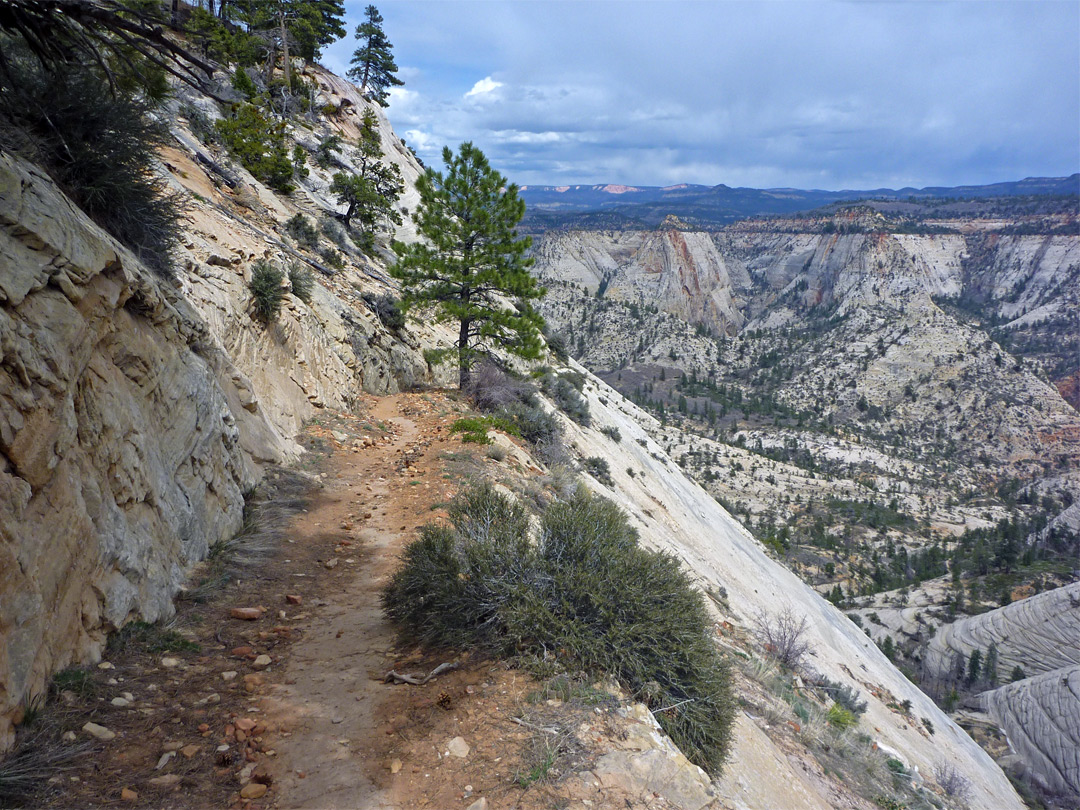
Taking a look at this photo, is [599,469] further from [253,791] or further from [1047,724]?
[1047,724]

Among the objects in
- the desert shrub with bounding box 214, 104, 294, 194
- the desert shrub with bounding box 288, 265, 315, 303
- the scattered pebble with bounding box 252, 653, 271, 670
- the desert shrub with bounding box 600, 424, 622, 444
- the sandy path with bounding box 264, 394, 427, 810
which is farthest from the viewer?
the desert shrub with bounding box 214, 104, 294, 194

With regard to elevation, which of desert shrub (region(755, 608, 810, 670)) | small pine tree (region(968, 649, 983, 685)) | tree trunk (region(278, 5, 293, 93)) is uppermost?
tree trunk (region(278, 5, 293, 93))

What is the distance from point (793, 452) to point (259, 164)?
6946 centimetres

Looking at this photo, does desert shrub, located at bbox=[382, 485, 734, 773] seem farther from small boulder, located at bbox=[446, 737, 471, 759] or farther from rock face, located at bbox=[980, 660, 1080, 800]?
rock face, located at bbox=[980, 660, 1080, 800]

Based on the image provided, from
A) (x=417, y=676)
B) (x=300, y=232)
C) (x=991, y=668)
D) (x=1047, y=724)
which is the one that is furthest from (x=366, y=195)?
(x=991, y=668)

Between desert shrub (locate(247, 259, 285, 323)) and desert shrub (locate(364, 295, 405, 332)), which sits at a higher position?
desert shrub (locate(247, 259, 285, 323))

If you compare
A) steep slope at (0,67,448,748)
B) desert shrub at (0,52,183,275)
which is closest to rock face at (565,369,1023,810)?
steep slope at (0,67,448,748)

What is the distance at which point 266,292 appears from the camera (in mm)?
10805

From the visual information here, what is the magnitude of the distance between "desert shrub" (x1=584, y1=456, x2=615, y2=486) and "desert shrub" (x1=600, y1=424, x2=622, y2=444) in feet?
11.2

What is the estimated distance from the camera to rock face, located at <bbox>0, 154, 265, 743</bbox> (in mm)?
3389

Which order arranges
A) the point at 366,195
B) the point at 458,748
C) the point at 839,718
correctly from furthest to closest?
the point at 366,195
the point at 839,718
the point at 458,748

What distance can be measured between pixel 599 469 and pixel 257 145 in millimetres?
16001

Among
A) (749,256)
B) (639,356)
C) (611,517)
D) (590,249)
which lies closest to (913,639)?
(611,517)

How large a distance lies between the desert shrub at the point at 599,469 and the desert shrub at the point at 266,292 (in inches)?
305
